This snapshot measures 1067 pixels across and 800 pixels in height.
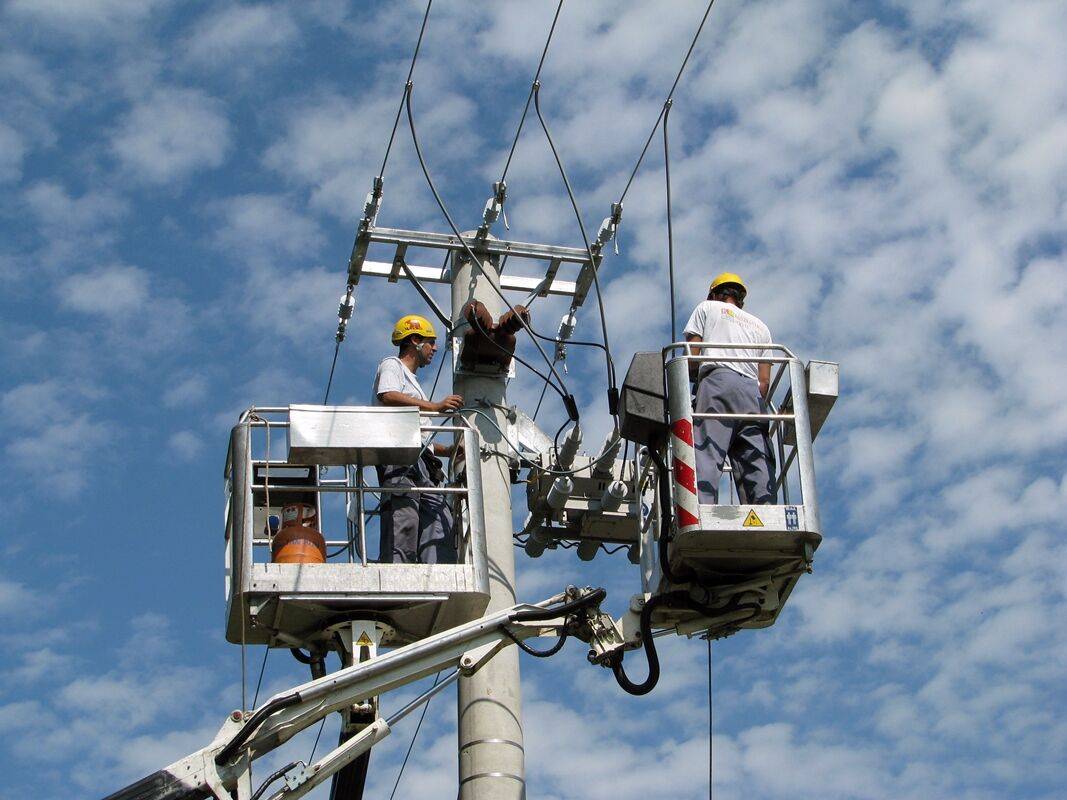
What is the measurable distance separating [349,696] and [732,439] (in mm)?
2752

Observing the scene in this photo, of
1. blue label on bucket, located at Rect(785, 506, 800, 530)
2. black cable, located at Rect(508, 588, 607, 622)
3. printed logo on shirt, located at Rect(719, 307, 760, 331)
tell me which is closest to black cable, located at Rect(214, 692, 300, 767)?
black cable, located at Rect(508, 588, 607, 622)

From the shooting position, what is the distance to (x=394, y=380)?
11.3 metres

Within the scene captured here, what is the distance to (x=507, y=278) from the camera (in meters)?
14.1

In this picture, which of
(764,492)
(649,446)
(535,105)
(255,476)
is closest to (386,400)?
(255,476)

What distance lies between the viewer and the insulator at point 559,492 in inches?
507

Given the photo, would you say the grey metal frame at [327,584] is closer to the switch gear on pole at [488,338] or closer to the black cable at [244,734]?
the black cable at [244,734]

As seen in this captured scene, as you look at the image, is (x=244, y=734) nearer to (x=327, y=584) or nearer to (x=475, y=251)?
(x=327, y=584)

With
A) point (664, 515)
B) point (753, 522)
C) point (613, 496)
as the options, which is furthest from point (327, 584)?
point (613, 496)

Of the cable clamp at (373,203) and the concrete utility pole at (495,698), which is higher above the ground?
the cable clamp at (373,203)

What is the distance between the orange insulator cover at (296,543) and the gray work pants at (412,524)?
1.43ft

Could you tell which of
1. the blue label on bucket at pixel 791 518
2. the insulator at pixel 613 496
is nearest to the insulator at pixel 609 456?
the insulator at pixel 613 496

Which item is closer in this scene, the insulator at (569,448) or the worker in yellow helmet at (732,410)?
the worker in yellow helmet at (732,410)

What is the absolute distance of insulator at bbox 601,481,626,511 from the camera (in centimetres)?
1327

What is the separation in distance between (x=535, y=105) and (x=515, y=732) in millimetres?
5379
